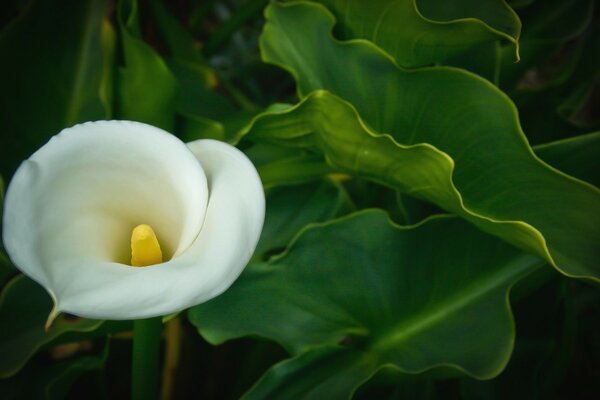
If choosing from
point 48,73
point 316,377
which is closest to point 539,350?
point 316,377

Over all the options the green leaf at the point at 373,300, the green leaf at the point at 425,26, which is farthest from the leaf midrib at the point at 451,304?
the green leaf at the point at 425,26

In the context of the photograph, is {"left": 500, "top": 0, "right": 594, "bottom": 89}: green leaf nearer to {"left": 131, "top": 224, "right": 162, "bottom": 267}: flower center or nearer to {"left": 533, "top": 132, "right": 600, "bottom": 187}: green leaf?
{"left": 533, "top": 132, "right": 600, "bottom": 187}: green leaf

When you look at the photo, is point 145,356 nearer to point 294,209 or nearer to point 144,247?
point 144,247

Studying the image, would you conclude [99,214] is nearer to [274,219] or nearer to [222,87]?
[274,219]

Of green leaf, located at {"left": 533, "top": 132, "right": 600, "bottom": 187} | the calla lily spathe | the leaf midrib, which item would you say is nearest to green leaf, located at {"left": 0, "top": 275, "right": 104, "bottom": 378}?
the calla lily spathe

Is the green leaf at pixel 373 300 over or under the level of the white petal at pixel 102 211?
under

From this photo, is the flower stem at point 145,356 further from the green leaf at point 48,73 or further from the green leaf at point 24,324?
the green leaf at point 48,73
